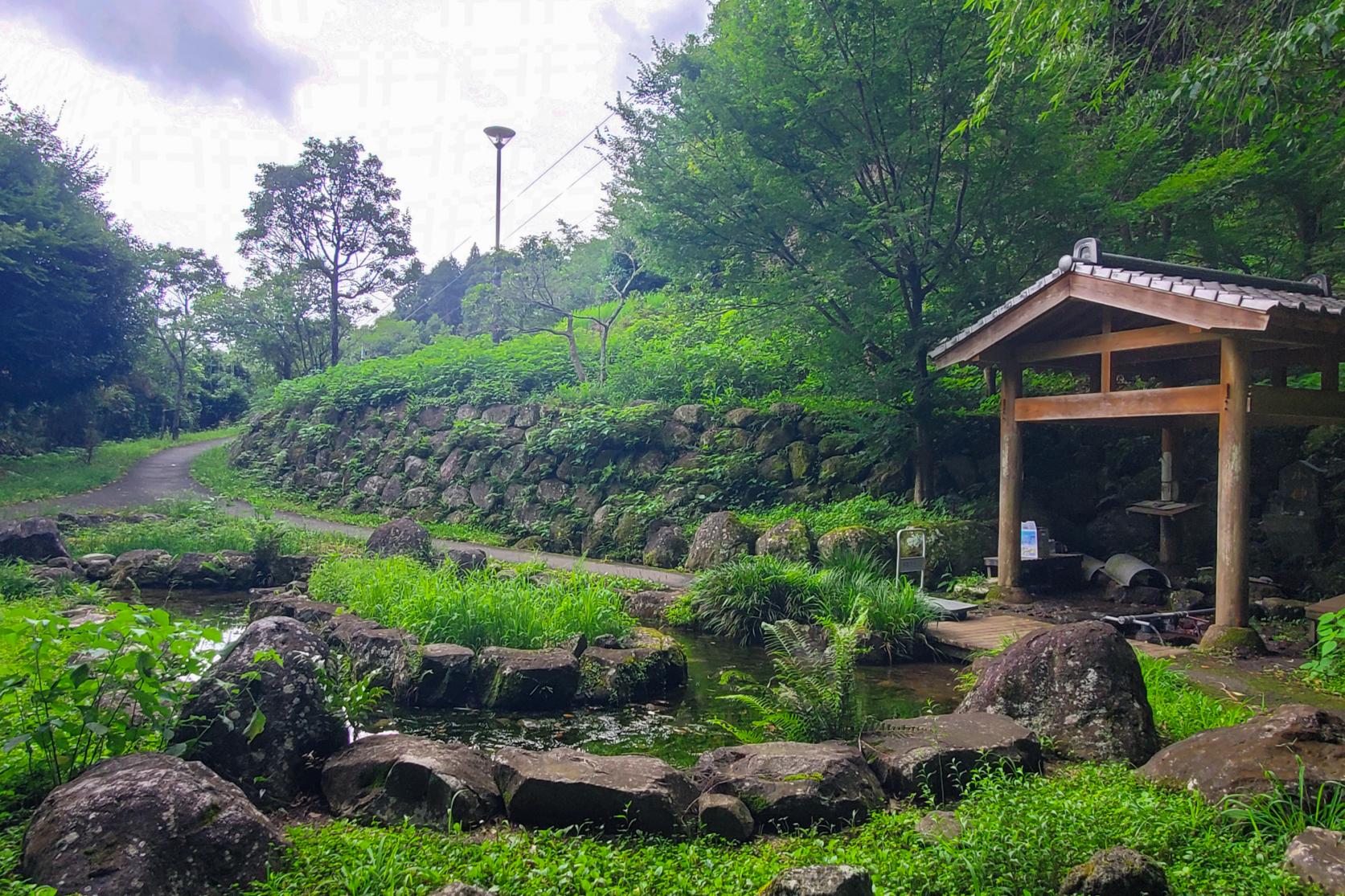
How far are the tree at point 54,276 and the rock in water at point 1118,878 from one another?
22.5m

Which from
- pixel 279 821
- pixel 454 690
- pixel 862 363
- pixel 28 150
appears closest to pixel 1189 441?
pixel 862 363

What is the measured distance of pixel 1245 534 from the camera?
24.0ft

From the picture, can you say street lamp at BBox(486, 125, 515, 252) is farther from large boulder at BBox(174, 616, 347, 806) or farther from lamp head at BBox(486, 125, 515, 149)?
large boulder at BBox(174, 616, 347, 806)

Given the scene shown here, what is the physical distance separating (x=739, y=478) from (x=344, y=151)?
21.4 m

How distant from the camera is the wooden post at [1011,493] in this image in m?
9.80

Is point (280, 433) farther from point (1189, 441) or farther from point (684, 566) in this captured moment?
point (1189, 441)

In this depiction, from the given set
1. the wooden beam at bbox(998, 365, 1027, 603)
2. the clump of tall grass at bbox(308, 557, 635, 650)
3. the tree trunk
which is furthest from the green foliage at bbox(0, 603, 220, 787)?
the tree trunk

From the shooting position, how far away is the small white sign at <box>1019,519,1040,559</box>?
9898 mm

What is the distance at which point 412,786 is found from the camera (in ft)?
13.5

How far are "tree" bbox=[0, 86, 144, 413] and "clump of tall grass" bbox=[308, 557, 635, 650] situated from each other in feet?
50.1

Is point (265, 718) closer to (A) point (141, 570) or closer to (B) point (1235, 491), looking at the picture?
(B) point (1235, 491)

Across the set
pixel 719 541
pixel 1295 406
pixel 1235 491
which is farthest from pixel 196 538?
pixel 1295 406

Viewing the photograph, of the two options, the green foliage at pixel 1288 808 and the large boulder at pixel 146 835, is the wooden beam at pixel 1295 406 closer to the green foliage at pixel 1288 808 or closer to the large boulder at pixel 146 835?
the green foliage at pixel 1288 808

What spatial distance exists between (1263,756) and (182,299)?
34.8m
